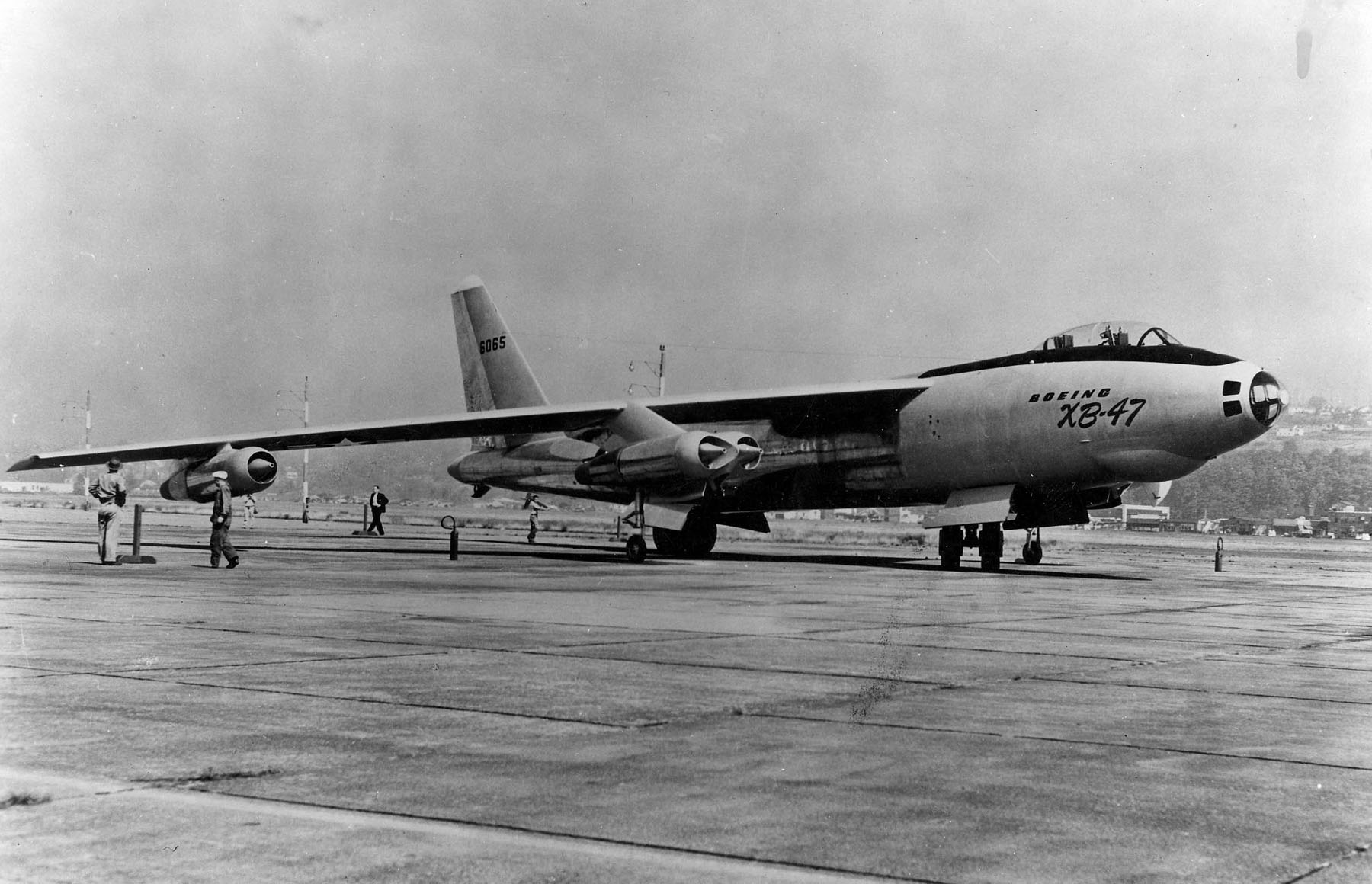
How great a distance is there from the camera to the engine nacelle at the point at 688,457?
23328mm

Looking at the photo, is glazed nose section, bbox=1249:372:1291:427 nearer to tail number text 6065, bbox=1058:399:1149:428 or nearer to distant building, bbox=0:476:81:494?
tail number text 6065, bbox=1058:399:1149:428

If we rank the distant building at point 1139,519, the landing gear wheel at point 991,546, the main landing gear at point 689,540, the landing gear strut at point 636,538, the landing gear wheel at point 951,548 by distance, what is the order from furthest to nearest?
the distant building at point 1139,519 → the main landing gear at point 689,540 → the landing gear strut at point 636,538 → the landing gear wheel at point 951,548 → the landing gear wheel at point 991,546

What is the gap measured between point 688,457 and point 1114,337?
766 centimetres

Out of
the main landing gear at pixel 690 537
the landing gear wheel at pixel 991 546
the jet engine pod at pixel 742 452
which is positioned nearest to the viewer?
the landing gear wheel at pixel 991 546

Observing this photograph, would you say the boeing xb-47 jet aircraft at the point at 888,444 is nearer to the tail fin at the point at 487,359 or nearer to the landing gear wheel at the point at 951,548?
the landing gear wheel at the point at 951,548

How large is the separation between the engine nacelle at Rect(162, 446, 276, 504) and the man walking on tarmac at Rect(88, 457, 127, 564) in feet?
12.2

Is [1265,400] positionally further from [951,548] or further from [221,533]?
[221,533]

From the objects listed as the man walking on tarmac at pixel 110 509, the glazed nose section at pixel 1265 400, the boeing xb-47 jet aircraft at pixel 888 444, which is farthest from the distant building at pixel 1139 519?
the man walking on tarmac at pixel 110 509

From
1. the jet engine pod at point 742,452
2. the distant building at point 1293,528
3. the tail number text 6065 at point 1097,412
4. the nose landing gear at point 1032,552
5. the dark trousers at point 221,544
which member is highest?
the tail number text 6065 at point 1097,412

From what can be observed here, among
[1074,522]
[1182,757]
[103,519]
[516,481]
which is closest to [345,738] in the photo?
[1182,757]

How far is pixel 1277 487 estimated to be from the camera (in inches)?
5177

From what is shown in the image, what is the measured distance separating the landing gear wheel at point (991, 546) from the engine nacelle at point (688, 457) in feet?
14.2

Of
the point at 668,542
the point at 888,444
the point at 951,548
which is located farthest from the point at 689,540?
the point at 951,548

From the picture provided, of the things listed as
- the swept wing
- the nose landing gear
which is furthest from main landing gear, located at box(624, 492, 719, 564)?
the nose landing gear
